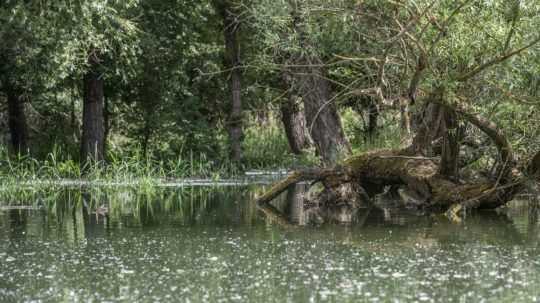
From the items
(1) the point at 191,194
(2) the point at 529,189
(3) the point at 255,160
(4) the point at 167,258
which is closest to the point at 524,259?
(4) the point at 167,258

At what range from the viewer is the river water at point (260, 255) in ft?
30.2

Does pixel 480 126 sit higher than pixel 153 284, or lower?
higher

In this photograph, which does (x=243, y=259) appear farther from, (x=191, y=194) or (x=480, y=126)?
(x=191, y=194)

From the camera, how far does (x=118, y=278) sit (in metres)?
10.0

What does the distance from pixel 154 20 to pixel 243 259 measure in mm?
16873

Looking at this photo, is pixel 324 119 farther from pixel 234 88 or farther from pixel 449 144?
pixel 449 144

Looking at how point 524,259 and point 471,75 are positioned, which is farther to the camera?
point 471,75

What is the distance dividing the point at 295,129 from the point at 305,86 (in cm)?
880

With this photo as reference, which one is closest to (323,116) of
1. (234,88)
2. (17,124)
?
(234,88)

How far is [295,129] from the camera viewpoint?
106ft

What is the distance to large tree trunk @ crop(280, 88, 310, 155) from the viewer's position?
105 feet

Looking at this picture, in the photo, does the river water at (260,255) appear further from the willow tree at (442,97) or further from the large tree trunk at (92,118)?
the large tree trunk at (92,118)

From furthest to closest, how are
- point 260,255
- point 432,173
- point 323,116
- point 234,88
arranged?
point 234,88 → point 323,116 → point 432,173 → point 260,255

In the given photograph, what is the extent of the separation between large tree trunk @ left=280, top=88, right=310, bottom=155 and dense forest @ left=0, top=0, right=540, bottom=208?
69mm
